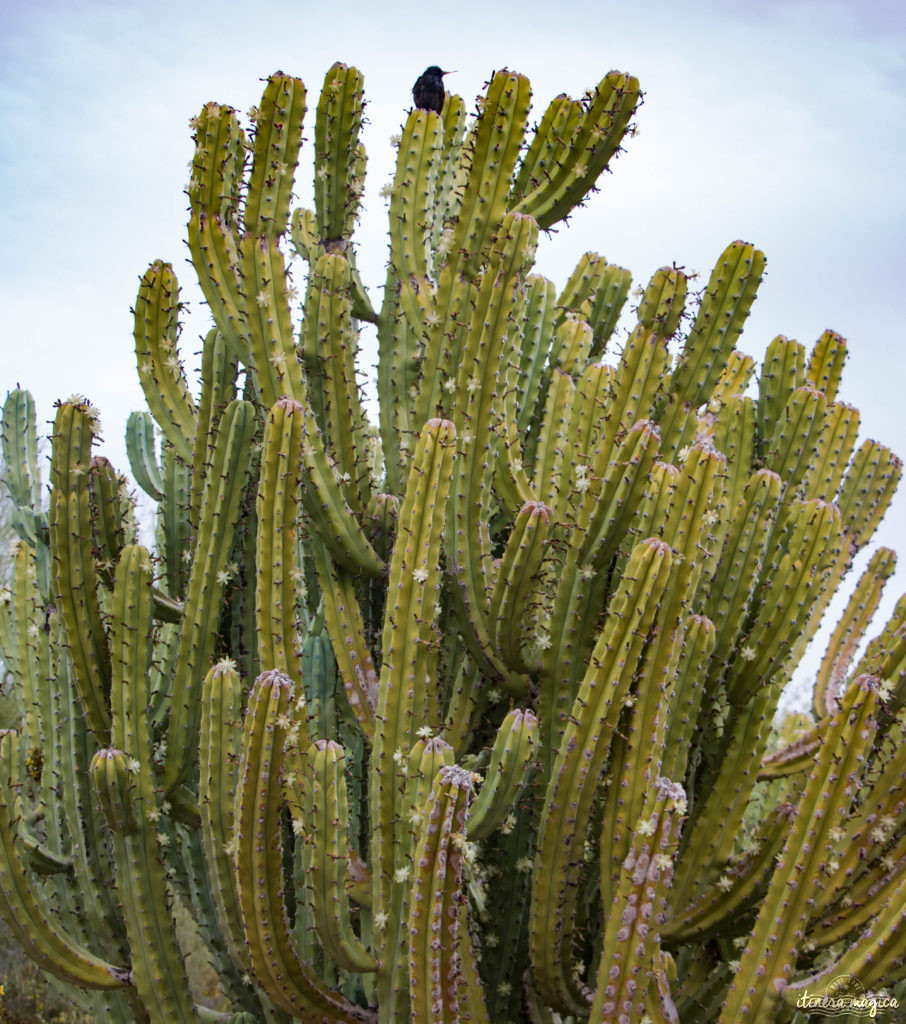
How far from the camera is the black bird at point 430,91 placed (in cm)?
364

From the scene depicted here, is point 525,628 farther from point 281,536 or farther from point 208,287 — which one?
point 208,287

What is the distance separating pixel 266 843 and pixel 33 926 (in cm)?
98

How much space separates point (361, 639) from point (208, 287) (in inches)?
51.6

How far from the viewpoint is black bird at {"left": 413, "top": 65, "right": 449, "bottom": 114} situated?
11.9 ft

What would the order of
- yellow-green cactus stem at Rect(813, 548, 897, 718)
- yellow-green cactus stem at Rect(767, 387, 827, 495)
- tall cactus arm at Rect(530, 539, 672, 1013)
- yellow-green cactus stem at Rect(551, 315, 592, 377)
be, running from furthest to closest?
→ yellow-green cactus stem at Rect(813, 548, 897, 718)
yellow-green cactus stem at Rect(551, 315, 592, 377)
yellow-green cactus stem at Rect(767, 387, 827, 495)
tall cactus arm at Rect(530, 539, 672, 1013)

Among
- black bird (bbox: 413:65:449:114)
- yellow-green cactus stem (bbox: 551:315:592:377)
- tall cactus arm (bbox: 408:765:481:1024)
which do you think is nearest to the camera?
tall cactus arm (bbox: 408:765:481:1024)

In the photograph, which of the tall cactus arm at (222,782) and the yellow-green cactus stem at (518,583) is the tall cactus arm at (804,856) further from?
the tall cactus arm at (222,782)

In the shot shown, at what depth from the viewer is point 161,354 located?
11.8ft

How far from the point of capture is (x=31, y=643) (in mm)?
3885

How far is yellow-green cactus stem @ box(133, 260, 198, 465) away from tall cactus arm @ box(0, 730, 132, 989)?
4.22 feet

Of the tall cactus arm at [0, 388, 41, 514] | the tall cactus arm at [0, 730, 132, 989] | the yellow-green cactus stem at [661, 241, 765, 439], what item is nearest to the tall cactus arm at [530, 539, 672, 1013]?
the yellow-green cactus stem at [661, 241, 765, 439]

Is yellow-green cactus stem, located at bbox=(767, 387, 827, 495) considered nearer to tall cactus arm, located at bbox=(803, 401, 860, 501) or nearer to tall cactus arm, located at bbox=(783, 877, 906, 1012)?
tall cactus arm, located at bbox=(803, 401, 860, 501)

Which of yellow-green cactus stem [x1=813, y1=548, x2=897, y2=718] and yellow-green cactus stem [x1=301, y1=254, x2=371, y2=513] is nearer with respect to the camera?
yellow-green cactus stem [x1=301, y1=254, x2=371, y2=513]

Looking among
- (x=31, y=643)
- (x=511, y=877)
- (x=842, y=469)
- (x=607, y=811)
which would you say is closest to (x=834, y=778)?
(x=607, y=811)
